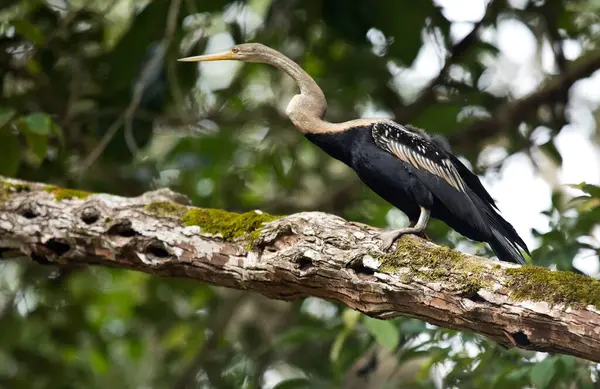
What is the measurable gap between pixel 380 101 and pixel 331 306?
1477 mm

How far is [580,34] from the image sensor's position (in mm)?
5988

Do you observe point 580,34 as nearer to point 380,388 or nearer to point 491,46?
point 491,46

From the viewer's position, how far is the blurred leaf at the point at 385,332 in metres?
3.70

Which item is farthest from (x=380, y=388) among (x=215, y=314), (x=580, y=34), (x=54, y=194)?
(x=580, y=34)

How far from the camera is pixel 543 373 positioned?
3.23 meters

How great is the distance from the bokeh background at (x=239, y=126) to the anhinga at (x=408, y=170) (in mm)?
765

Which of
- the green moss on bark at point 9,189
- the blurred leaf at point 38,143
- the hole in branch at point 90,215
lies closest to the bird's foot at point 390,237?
the hole in branch at point 90,215

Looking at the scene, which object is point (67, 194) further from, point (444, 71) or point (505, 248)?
point (444, 71)

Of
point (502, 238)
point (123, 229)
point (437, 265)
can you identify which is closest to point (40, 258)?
point (123, 229)

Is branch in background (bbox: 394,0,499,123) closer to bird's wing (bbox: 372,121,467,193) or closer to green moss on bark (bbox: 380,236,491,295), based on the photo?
bird's wing (bbox: 372,121,467,193)

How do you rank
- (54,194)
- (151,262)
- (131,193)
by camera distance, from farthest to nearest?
(131,193), (54,194), (151,262)

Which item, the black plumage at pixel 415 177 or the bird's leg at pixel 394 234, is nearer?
the bird's leg at pixel 394 234

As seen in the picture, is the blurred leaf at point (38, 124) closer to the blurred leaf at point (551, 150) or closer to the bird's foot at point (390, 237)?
the bird's foot at point (390, 237)

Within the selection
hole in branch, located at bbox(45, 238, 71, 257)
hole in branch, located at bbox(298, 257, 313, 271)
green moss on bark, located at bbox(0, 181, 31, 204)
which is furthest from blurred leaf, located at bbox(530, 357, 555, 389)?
green moss on bark, located at bbox(0, 181, 31, 204)
